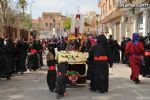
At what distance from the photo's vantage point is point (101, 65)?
14.4 metres

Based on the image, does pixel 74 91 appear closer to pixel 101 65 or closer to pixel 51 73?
pixel 51 73

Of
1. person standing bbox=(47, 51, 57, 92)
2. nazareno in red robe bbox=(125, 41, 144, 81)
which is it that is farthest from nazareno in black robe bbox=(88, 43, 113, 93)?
nazareno in red robe bbox=(125, 41, 144, 81)

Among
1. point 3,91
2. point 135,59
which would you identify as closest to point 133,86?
point 135,59

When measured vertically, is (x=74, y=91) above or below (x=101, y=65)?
below

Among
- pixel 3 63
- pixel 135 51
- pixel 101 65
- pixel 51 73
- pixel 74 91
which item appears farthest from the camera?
pixel 3 63

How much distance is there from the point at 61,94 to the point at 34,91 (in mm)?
1561

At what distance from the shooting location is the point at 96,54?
47.6 ft

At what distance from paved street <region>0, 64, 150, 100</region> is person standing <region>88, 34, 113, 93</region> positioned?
0.31 m

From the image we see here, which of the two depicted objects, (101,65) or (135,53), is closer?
(101,65)

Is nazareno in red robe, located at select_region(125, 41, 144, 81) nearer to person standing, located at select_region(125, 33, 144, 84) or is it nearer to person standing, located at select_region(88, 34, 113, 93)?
person standing, located at select_region(125, 33, 144, 84)

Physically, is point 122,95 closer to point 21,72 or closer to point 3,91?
point 3,91

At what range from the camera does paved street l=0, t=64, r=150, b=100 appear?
43.7 ft

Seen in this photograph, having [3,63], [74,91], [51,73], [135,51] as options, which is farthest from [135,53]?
[3,63]

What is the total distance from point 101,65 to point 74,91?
4.25 ft
